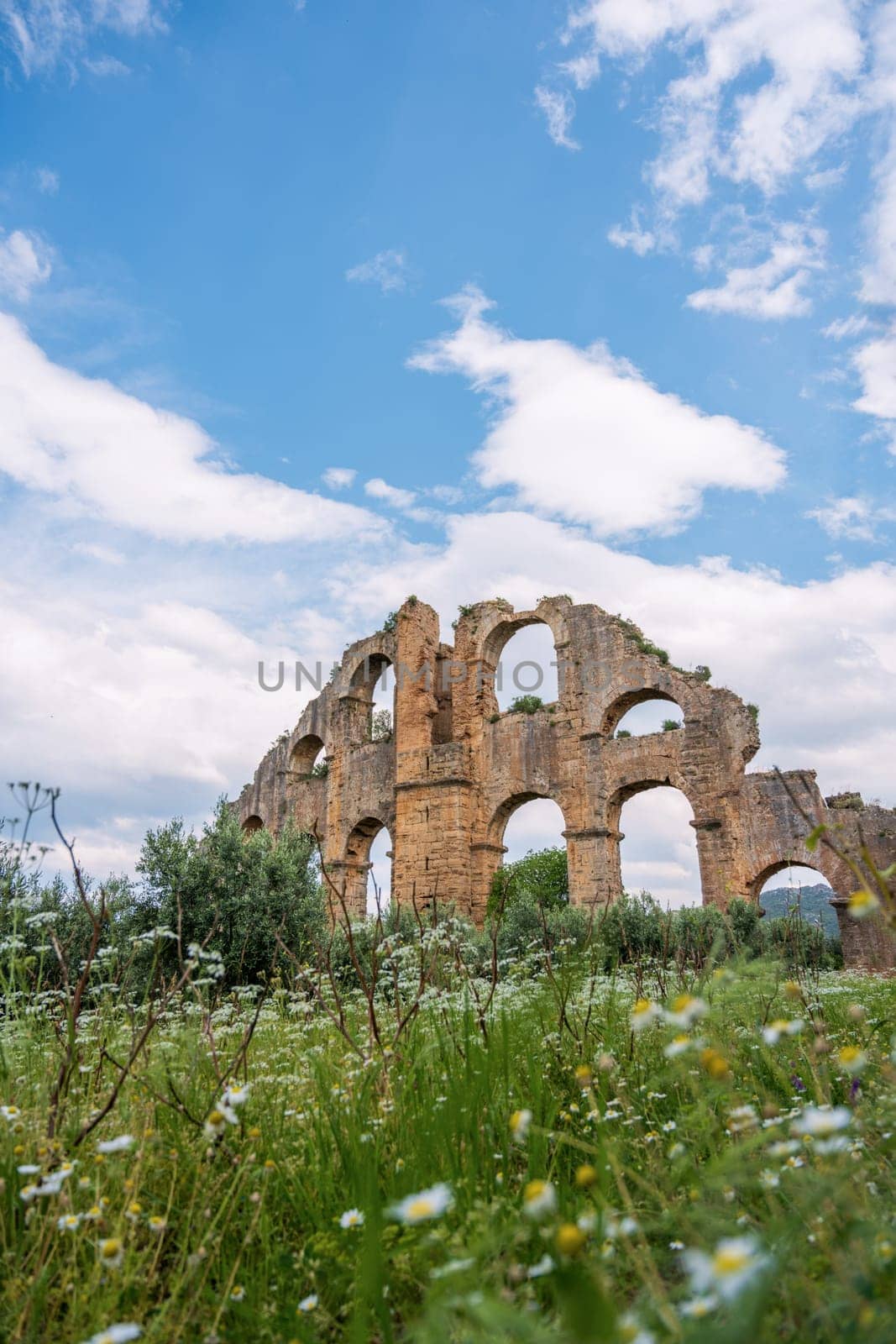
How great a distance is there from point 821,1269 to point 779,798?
1542cm

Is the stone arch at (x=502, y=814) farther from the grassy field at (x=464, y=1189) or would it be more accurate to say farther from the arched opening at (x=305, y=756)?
the grassy field at (x=464, y=1189)

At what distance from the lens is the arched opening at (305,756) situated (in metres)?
24.0

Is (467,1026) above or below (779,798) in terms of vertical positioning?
below

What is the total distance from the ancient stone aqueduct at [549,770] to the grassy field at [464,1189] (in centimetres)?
1127

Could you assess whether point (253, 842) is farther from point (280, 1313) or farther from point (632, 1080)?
point (280, 1313)

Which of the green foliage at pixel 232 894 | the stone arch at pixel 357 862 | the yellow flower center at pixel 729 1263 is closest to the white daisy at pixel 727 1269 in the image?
the yellow flower center at pixel 729 1263

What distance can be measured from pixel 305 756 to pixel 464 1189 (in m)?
22.4

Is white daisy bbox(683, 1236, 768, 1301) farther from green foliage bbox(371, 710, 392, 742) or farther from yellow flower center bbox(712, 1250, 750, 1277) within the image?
green foliage bbox(371, 710, 392, 742)

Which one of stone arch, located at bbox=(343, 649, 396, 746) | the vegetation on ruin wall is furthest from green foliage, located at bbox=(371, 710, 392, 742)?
the vegetation on ruin wall

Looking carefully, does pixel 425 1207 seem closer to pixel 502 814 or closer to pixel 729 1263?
pixel 729 1263

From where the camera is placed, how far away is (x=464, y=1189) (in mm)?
2451

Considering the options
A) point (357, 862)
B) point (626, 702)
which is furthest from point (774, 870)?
point (357, 862)

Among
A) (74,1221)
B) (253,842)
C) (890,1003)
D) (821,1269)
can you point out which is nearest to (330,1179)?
(74,1221)

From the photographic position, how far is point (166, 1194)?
2.63 metres
